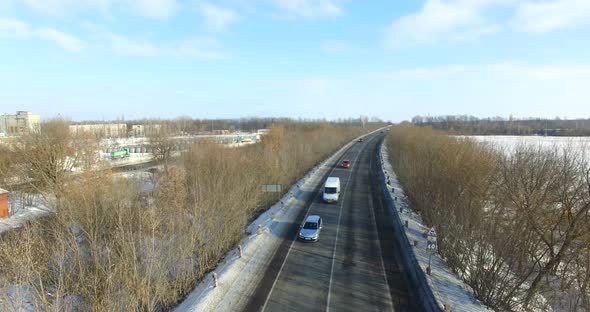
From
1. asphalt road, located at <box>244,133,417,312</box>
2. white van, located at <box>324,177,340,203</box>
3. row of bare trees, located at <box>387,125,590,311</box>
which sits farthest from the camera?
white van, located at <box>324,177,340,203</box>

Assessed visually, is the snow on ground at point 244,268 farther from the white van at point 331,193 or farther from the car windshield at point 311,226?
the white van at point 331,193

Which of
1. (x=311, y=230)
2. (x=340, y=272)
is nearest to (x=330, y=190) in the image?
(x=311, y=230)

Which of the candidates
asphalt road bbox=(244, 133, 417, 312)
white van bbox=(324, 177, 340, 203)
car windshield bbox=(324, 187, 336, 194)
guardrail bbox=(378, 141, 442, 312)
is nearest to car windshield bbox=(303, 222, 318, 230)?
asphalt road bbox=(244, 133, 417, 312)

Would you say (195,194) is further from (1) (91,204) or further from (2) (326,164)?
(2) (326,164)

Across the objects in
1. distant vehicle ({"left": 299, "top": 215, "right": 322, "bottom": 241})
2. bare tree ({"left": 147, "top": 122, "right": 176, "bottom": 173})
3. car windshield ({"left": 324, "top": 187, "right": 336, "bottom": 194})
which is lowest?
distant vehicle ({"left": 299, "top": 215, "right": 322, "bottom": 241})

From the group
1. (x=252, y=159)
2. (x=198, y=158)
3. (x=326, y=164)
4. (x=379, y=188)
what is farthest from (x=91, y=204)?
(x=326, y=164)

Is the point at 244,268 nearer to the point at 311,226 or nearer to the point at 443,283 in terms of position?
the point at 311,226

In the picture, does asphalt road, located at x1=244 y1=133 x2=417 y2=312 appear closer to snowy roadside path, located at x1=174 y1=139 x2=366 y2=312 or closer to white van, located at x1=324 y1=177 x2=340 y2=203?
snowy roadside path, located at x1=174 y1=139 x2=366 y2=312

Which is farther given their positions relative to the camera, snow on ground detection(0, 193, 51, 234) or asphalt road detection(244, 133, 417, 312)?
snow on ground detection(0, 193, 51, 234)
